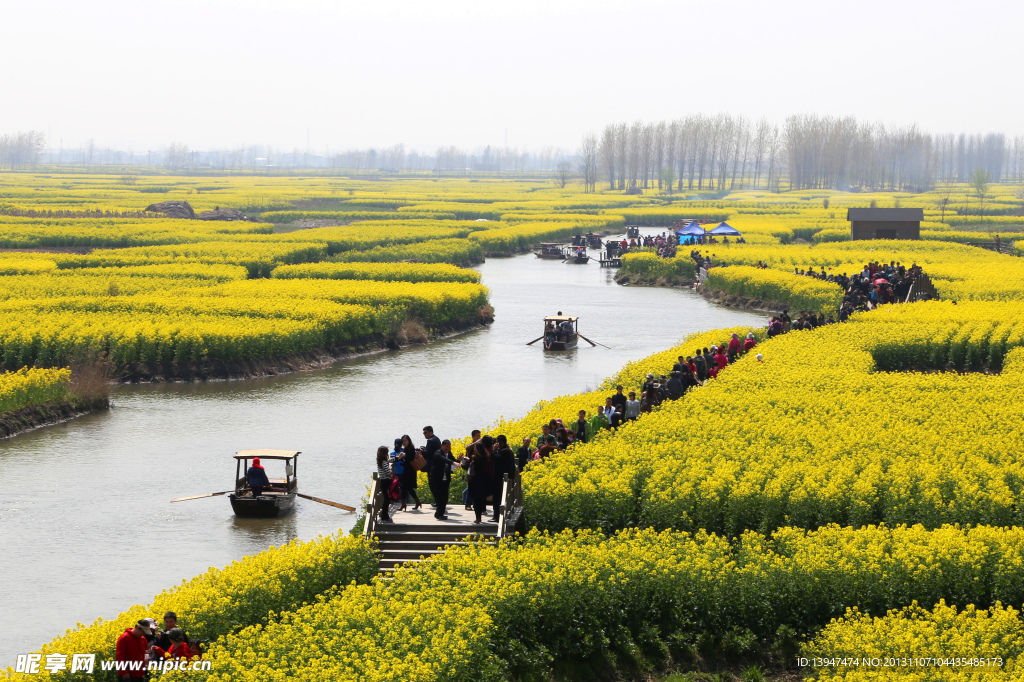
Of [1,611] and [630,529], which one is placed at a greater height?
[630,529]

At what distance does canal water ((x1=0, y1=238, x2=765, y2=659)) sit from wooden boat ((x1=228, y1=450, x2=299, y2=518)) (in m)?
0.35

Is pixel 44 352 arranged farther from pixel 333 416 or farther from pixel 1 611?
pixel 1 611


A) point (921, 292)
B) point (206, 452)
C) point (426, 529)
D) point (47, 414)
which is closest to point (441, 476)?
point (426, 529)

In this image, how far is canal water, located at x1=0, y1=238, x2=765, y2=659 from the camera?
24.1 metres

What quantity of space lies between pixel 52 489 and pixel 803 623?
67.1ft

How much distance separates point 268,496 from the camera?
28.5 metres

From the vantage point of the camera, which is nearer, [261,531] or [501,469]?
[501,469]

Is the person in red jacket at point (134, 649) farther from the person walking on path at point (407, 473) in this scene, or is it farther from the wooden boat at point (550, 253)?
the wooden boat at point (550, 253)

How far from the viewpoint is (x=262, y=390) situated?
45.1 meters

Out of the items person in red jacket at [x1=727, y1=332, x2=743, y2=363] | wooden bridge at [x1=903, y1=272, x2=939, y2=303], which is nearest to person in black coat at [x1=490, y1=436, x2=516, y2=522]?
person in red jacket at [x1=727, y1=332, x2=743, y2=363]

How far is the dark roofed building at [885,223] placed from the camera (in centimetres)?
10262

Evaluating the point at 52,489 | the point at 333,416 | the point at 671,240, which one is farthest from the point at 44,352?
the point at 671,240

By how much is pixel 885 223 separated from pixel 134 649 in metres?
98.3

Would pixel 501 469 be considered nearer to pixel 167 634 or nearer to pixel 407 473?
pixel 407 473
